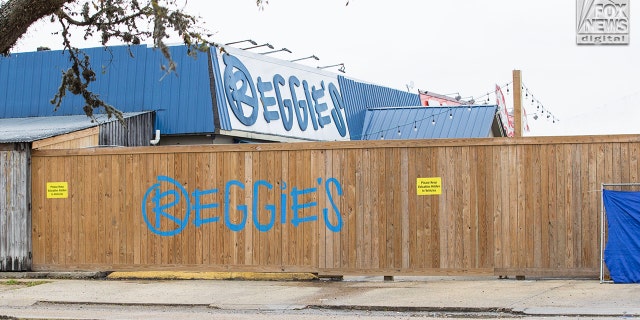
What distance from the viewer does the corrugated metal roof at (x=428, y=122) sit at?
101ft

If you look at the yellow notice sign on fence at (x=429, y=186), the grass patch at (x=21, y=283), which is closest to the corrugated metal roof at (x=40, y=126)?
the grass patch at (x=21, y=283)

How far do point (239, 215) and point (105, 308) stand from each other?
348 centimetres

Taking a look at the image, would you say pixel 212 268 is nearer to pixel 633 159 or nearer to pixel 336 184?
pixel 336 184

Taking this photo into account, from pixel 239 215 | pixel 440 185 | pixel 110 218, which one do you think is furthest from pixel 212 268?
pixel 440 185

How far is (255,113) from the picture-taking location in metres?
23.5

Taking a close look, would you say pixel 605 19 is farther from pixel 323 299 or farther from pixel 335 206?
pixel 323 299

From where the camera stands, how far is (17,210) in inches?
650

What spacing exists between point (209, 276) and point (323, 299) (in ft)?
11.9

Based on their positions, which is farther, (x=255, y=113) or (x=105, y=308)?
(x=255, y=113)

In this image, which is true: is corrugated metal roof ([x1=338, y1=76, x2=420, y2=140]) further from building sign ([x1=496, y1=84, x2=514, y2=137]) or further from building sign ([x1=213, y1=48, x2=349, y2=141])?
building sign ([x1=496, y1=84, x2=514, y2=137])

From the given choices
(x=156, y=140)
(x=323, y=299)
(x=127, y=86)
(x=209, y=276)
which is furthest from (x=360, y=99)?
(x=323, y=299)

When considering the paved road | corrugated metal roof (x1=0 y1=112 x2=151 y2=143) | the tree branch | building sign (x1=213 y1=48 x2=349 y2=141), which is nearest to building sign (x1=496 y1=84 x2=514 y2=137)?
building sign (x1=213 y1=48 x2=349 y2=141)

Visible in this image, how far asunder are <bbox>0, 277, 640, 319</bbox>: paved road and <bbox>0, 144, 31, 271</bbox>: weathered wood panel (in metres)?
1.46

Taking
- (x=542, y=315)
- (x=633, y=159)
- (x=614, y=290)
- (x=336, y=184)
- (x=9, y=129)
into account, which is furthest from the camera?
(x=9, y=129)
